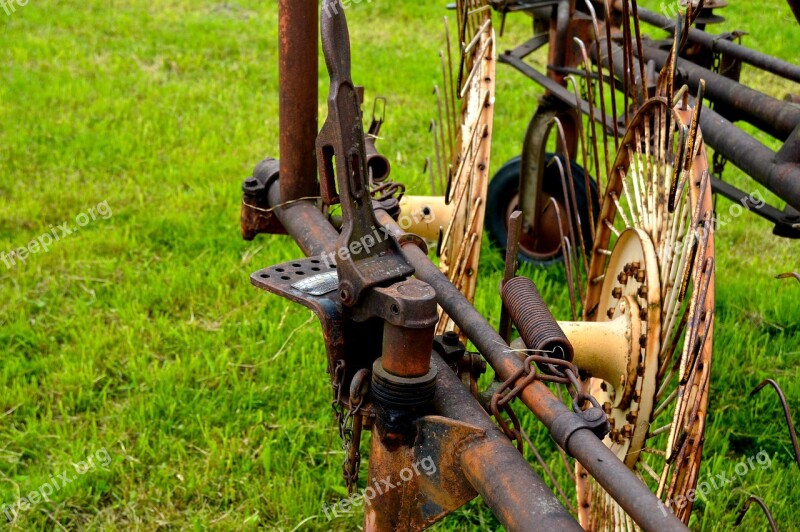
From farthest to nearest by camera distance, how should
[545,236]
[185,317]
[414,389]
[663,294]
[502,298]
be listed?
1. [545,236]
2. [185,317]
3. [663,294]
4. [502,298]
5. [414,389]

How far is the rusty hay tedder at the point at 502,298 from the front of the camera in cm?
131

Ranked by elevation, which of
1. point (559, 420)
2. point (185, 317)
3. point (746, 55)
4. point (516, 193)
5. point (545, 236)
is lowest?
point (185, 317)

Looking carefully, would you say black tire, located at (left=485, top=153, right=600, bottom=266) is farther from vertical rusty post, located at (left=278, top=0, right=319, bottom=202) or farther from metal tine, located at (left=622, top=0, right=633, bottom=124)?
vertical rusty post, located at (left=278, top=0, right=319, bottom=202)

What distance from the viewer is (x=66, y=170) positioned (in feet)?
15.5

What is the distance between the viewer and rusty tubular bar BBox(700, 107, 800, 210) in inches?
83.1

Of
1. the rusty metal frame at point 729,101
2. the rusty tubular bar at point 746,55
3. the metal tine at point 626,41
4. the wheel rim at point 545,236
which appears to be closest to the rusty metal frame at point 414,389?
the metal tine at point 626,41

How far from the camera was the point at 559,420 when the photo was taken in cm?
124

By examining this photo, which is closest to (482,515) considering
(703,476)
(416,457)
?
(703,476)

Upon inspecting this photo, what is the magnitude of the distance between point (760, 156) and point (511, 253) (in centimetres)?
115

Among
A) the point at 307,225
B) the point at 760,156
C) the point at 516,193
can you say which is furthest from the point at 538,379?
the point at 516,193

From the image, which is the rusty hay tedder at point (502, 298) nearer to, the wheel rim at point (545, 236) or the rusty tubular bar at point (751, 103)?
the rusty tubular bar at point (751, 103)

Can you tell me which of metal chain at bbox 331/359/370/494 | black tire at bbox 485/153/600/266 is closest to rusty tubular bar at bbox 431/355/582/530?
metal chain at bbox 331/359/370/494

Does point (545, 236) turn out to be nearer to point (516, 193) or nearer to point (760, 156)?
point (516, 193)

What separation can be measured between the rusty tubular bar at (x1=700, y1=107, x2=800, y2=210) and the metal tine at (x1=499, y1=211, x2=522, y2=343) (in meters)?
0.94
